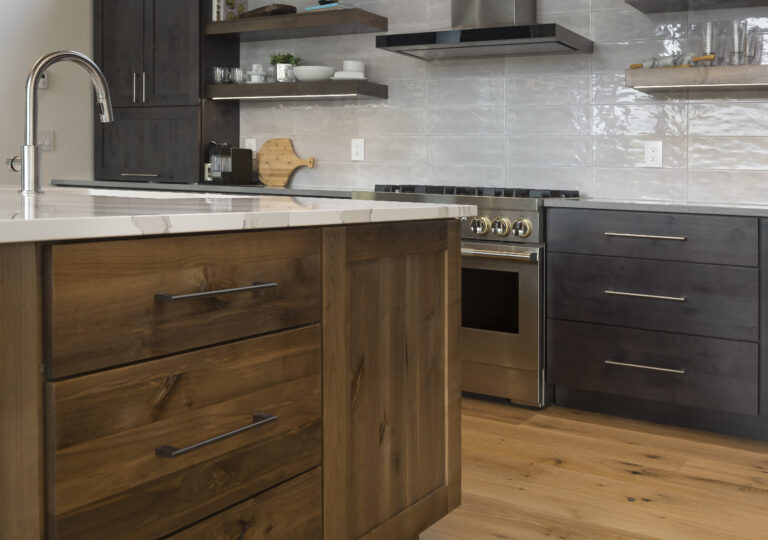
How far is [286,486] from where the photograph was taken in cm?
155

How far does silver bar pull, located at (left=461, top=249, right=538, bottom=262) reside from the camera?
3.35 metres

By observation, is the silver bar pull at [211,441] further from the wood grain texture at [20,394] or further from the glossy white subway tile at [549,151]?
the glossy white subway tile at [549,151]

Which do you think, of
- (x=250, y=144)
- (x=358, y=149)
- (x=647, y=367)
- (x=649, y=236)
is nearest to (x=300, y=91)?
(x=358, y=149)

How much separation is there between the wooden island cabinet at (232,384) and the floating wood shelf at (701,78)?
5.75ft

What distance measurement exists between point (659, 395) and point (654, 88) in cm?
126

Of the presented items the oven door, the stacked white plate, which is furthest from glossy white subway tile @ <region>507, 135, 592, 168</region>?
the stacked white plate

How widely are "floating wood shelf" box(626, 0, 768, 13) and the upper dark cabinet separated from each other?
7.57 ft

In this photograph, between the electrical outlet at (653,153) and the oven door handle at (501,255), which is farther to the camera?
the electrical outlet at (653,153)

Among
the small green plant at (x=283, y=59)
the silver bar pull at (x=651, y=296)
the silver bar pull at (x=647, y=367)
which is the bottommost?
the silver bar pull at (x=647, y=367)

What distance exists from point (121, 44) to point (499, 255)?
2.72 m

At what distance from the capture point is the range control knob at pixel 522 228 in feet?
11.0

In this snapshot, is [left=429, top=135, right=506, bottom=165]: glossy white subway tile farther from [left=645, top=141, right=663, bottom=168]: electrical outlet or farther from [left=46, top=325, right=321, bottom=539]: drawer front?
[left=46, top=325, right=321, bottom=539]: drawer front

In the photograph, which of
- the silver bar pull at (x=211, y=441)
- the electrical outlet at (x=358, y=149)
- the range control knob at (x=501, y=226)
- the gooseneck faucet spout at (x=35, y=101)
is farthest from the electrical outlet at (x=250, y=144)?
the silver bar pull at (x=211, y=441)

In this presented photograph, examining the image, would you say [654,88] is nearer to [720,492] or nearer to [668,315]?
[668,315]
